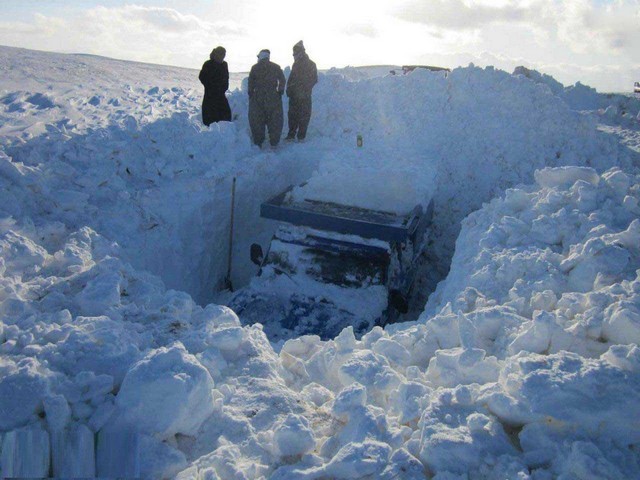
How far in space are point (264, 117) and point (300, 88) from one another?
2.57 feet

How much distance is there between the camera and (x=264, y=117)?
7535mm

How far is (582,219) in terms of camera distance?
3771mm

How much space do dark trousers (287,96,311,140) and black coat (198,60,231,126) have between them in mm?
1017

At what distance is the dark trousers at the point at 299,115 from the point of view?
7.88 meters

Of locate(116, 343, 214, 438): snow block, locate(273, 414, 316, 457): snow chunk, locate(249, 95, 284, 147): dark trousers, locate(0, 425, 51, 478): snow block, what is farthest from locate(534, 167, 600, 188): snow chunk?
locate(0, 425, 51, 478): snow block

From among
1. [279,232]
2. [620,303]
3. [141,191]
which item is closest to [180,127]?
[141,191]

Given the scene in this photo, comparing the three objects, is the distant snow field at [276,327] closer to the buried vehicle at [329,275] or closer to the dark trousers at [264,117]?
the buried vehicle at [329,275]

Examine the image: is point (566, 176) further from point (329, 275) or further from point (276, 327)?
point (276, 327)

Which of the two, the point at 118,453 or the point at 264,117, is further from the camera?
the point at 264,117

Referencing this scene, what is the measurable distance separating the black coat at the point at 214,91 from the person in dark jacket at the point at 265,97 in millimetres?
389

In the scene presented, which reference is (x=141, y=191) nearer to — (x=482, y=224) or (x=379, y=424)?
(x=482, y=224)

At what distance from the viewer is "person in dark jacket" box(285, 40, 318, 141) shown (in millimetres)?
7762

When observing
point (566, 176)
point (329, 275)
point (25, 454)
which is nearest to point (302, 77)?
Answer: point (329, 275)

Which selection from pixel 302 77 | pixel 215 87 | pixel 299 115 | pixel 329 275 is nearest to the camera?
pixel 329 275
